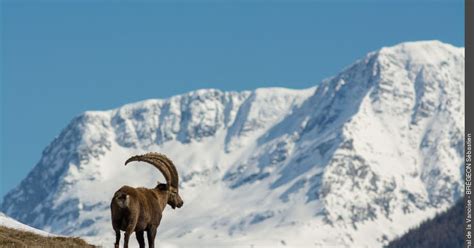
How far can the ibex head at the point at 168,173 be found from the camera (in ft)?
120

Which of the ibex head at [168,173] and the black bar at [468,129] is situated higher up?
the ibex head at [168,173]

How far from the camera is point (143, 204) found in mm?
34719

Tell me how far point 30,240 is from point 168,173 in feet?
16.5

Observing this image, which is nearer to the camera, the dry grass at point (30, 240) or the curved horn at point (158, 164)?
the dry grass at point (30, 240)

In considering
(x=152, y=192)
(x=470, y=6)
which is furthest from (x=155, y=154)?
(x=470, y=6)

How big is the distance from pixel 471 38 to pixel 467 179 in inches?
124

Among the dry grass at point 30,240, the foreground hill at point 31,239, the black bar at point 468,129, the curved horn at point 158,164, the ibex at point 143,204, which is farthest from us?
the curved horn at point 158,164

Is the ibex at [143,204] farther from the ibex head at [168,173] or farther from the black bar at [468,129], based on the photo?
the black bar at [468,129]

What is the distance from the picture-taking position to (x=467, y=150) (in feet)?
88.8

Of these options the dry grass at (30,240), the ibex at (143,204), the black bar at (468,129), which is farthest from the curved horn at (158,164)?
the black bar at (468,129)

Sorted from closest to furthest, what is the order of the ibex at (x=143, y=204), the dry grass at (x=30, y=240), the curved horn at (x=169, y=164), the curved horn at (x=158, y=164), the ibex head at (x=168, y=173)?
the dry grass at (x=30, y=240) < the ibex at (x=143, y=204) < the curved horn at (x=158, y=164) < the ibex head at (x=168, y=173) < the curved horn at (x=169, y=164)

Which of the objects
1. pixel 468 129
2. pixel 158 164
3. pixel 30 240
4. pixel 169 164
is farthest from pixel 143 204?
pixel 468 129

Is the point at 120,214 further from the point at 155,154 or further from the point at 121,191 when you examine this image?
the point at 155,154

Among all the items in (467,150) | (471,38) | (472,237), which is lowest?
(472,237)
